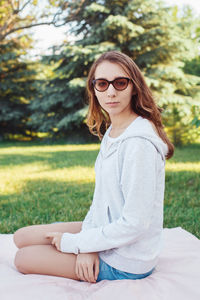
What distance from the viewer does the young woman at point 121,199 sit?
147 cm

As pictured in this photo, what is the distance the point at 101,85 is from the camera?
66.7 inches

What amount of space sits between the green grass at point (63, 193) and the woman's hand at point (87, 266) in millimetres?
1707

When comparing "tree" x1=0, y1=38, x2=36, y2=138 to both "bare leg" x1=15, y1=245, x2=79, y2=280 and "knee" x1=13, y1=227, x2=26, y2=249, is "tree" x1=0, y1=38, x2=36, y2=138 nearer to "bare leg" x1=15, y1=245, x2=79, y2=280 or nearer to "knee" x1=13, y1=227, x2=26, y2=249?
"knee" x1=13, y1=227, x2=26, y2=249

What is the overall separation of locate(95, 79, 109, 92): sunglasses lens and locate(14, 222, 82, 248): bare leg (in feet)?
Result: 3.13

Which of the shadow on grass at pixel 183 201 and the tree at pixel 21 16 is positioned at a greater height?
the tree at pixel 21 16

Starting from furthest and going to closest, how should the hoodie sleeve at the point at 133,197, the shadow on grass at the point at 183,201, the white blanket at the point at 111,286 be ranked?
1. the shadow on grass at the point at 183,201
2. the white blanket at the point at 111,286
3. the hoodie sleeve at the point at 133,197

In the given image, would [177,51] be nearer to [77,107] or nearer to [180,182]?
[77,107]

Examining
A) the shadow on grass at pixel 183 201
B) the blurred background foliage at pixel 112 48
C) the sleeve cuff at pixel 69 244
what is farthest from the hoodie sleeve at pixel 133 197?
the blurred background foliage at pixel 112 48

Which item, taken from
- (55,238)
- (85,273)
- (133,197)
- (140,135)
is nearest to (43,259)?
(55,238)

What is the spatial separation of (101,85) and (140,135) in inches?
15.6

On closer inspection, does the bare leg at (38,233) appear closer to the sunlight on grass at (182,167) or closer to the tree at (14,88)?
the sunlight on grass at (182,167)

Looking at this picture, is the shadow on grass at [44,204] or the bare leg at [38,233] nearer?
the bare leg at [38,233]

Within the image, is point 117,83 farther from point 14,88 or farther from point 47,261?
point 14,88

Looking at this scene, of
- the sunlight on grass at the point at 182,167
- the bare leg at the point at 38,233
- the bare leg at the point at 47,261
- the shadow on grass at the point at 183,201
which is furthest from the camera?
the sunlight on grass at the point at 182,167
